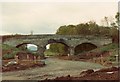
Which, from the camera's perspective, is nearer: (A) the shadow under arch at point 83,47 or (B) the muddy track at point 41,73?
(B) the muddy track at point 41,73

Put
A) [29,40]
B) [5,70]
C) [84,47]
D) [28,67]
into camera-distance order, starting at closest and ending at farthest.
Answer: [5,70] → [28,67] → [29,40] → [84,47]

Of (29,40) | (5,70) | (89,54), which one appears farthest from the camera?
(29,40)

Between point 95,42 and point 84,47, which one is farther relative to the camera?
point 84,47

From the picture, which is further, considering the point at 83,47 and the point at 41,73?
the point at 83,47

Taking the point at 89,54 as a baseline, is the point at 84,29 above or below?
above

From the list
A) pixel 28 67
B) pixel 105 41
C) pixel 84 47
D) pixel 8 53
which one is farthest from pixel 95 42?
pixel 28 67

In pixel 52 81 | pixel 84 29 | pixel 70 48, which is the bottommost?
pixel 52 81

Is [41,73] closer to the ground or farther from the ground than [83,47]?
closer to the ground

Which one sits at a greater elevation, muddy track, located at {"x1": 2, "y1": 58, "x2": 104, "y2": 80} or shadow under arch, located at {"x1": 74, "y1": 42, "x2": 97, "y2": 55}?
shadow under arch, located at {"x1": 74, "y1": 42, "x2": 97, "y2": 55}

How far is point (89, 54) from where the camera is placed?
5219 centimetres

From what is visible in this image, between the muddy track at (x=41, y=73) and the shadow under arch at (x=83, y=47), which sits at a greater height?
the shadow under arch at (x=83, y=47)

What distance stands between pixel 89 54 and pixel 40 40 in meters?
11.0

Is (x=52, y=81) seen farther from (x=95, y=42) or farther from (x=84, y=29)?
(x=84, y=29)

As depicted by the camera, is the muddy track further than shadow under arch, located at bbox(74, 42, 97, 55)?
No
